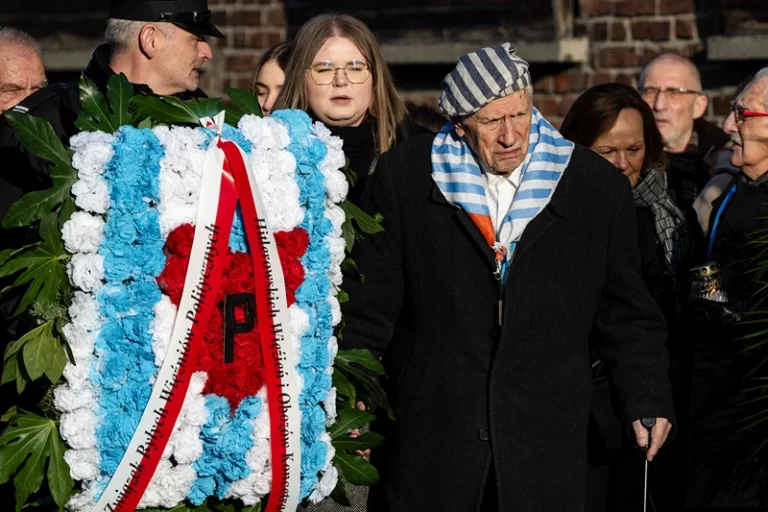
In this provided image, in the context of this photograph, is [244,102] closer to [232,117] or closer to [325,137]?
[232,117]

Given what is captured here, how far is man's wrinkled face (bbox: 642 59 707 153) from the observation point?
6938 millimetres

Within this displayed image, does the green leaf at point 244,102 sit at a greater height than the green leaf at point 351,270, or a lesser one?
greater

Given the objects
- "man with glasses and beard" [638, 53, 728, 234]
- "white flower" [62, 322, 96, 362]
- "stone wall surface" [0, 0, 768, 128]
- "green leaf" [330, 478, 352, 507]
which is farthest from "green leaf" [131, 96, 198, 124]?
"stone wall surface" [0, 0, 768, 128]

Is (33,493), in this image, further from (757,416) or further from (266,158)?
(757,416)

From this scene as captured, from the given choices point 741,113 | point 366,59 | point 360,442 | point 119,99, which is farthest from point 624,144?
point 119,99

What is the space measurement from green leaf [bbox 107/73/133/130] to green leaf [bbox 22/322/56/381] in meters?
0.60

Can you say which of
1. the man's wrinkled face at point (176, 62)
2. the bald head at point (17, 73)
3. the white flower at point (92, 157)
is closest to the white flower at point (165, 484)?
the white flower at point (92, 157)

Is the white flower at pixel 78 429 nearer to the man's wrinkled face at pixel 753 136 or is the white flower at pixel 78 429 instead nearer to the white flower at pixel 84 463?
the white flower at pixel 84 463

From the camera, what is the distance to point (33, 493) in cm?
399

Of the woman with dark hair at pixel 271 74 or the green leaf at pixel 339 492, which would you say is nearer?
the green leaf at pixel 339 492

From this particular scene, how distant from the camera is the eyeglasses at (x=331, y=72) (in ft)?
17.2

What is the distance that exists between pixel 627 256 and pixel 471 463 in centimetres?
78

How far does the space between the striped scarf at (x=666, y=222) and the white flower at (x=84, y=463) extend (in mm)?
2420

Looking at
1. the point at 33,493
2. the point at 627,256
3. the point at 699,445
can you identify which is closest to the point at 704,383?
the point at 699,445
